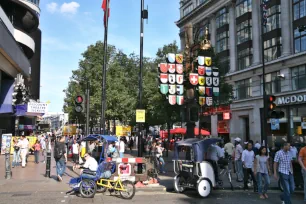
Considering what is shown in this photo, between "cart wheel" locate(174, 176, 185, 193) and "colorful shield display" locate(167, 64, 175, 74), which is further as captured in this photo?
"colorful shield display" locate(167, 64, 175, 74)

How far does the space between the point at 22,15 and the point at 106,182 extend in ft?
105

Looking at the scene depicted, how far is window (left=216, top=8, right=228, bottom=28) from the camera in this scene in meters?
43.8

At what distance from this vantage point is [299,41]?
31438 mm

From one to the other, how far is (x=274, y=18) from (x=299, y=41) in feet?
15.3

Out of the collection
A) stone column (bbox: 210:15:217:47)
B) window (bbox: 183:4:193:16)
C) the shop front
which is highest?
window (bbox: 183:4:193:16)

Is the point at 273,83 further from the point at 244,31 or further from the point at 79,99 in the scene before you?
the point at 79,99

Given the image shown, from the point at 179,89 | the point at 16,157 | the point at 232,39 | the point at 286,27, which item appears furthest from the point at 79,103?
the point at 232,39

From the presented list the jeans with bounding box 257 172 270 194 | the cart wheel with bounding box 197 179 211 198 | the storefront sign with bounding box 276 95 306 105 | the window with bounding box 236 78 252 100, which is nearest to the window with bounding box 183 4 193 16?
the window with bounding box 236 78 252 100

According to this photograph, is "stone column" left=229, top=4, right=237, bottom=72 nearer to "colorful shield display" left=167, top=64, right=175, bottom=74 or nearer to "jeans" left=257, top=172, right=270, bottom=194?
"colorful shield display" left=167, top=64, right=175, bottom=74

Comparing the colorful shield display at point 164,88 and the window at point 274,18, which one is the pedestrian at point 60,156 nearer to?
the colorful shield display at point 164,88

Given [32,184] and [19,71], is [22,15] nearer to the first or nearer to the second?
[19,71]

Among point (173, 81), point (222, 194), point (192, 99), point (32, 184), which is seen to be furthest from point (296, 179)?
point (32, 184)

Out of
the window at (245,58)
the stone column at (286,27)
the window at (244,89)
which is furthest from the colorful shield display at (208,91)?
the window at (245,58)

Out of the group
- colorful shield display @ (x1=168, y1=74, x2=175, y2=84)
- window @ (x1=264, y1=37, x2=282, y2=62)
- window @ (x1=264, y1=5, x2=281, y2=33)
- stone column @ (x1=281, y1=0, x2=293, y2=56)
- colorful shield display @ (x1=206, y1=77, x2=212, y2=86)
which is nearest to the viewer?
colorful shield display @ (x1=168, y1=74, x2=175, y2=84)
